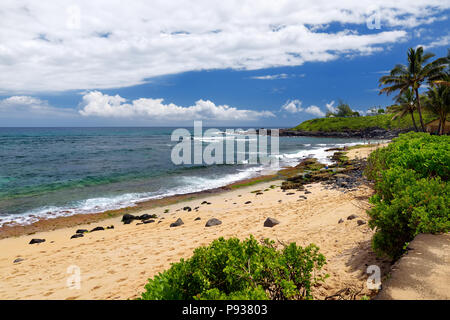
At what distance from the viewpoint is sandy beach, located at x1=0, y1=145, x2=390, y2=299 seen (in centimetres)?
560

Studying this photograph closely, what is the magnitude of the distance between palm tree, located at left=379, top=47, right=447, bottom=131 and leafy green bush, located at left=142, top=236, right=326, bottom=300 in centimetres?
3241

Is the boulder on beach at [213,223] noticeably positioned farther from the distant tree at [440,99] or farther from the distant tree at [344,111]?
the distant tree at [344,111]

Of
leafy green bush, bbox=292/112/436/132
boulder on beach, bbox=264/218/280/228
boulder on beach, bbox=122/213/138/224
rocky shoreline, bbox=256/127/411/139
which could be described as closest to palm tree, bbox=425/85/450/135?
boulder on beach, bbox=264/218/280/228

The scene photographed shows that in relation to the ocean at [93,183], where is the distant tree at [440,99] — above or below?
above

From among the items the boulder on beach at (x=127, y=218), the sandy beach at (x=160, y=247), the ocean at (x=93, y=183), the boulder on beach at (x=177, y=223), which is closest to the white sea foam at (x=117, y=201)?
the ocean at (x=93, y=183)

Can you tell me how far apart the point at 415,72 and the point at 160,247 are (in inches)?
1300

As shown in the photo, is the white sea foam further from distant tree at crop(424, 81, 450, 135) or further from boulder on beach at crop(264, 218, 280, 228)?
distant tree at crop(424, 81, 450, 135)

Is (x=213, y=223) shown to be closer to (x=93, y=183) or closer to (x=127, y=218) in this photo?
(x=127, y=218)

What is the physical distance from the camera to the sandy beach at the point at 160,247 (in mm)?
5598

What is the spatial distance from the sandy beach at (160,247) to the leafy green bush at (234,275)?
1.03 metres

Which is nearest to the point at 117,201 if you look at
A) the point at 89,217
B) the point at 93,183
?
the point at 89,217
